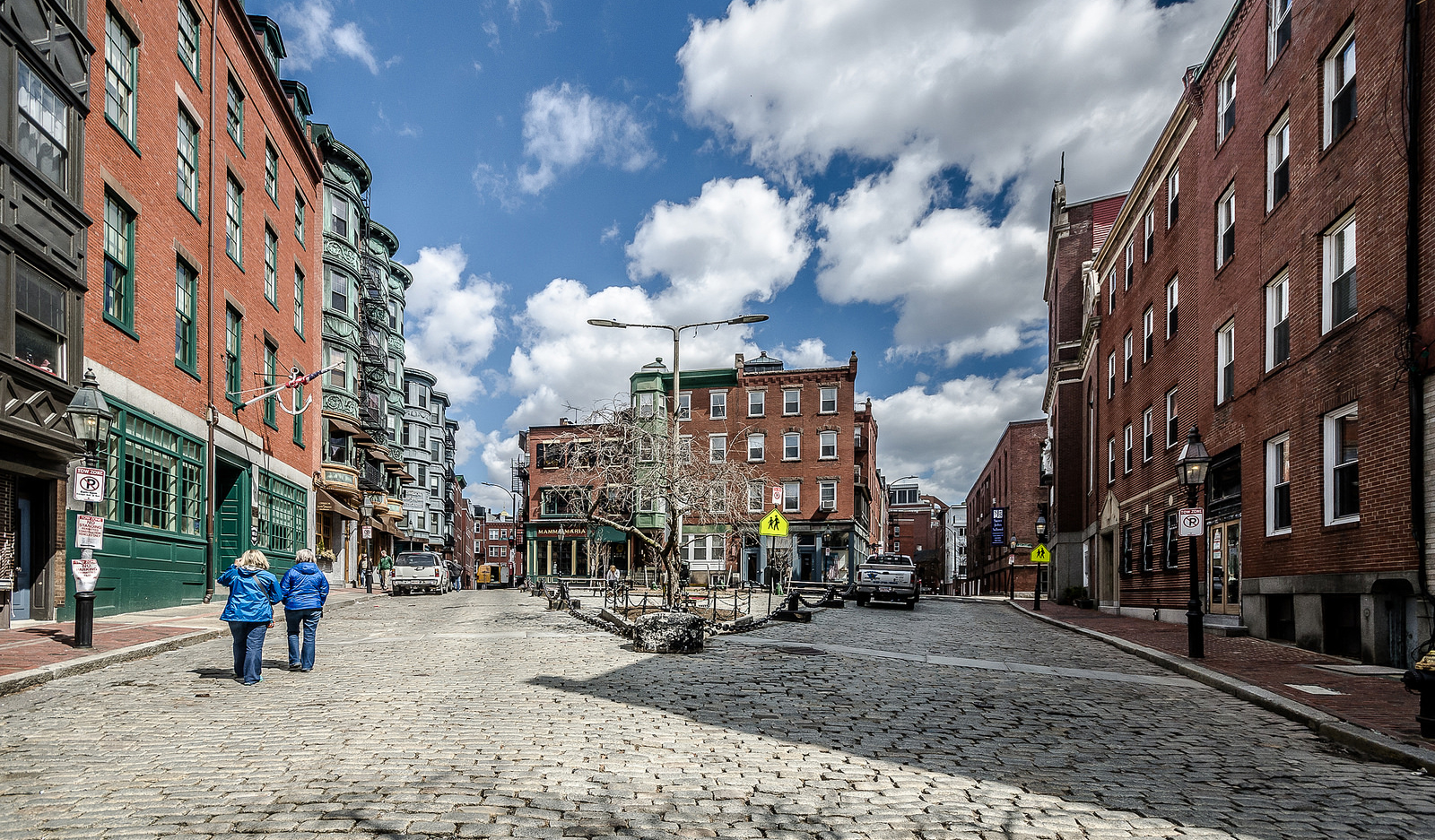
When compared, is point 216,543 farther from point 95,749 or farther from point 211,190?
point 95,749

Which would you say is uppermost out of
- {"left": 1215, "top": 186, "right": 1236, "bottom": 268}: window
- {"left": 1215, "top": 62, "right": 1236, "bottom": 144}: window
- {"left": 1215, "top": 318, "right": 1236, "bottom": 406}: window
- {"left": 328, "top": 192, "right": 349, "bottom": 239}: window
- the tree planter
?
→ {"left": 328, "top": 192, "right": 349, "bottom": 239}: window

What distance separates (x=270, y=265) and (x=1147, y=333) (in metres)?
26.6

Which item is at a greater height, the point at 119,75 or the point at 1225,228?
the point at 119,75

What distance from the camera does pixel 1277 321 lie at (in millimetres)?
16297

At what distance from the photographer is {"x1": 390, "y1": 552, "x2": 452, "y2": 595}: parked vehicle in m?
34.7

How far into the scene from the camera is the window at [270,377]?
27.9m

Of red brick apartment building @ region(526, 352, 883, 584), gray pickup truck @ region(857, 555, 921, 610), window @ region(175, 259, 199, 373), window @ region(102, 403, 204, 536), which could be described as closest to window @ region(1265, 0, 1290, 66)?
gray pickup truck @ region(857, 555, 921, 610)

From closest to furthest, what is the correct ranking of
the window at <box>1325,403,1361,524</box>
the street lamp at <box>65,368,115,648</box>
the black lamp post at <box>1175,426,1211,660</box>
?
the street lamp at <box>65,368,115,648</box> < the black lamp post at <box>1175,426,1211,660</box> < the window at <box>1325,403,1361,524</box>

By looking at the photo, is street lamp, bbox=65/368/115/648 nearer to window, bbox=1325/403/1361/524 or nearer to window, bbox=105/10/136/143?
window, bbox=105/10/136/143

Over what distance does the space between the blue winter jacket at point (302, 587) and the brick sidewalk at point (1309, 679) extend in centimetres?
1063

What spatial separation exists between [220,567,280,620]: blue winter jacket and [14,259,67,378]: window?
686 cm

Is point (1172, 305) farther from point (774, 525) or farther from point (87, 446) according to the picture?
point (87, 446)

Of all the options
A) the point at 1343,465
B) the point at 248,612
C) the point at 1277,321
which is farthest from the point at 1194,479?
the point at 248,612

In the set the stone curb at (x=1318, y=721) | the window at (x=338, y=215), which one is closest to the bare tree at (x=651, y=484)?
the stone curb at (x=1318, y=721)
